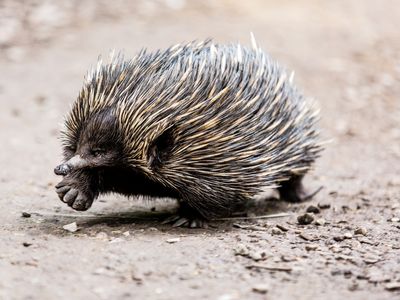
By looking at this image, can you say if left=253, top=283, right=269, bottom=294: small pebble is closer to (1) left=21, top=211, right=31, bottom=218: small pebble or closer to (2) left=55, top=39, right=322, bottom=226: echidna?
(2) left=55, top=39, right=322, bottom=226: echidna

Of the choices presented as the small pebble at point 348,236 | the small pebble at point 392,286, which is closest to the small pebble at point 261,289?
the small pebble at point 392,286

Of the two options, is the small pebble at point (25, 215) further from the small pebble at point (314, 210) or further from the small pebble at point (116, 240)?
the small pebble at point (314, 210)

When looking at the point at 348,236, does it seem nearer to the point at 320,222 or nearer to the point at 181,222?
the point at 320,222

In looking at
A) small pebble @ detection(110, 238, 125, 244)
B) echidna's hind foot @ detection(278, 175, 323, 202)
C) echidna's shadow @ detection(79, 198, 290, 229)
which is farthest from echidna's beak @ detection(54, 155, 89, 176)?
echidna's hind foot @ detection(278, 175, 323, 202)

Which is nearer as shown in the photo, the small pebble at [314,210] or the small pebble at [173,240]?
the small pebble at [173,240]

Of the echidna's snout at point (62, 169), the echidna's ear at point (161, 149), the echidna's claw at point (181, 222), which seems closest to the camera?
the echidna's snout at point (62, 169)

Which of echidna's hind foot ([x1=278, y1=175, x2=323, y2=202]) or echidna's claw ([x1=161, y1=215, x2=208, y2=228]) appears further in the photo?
echidna's hind foot ([x1=278, y1=175, x2=323, y2=202])

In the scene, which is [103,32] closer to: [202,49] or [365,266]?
[202,49]
